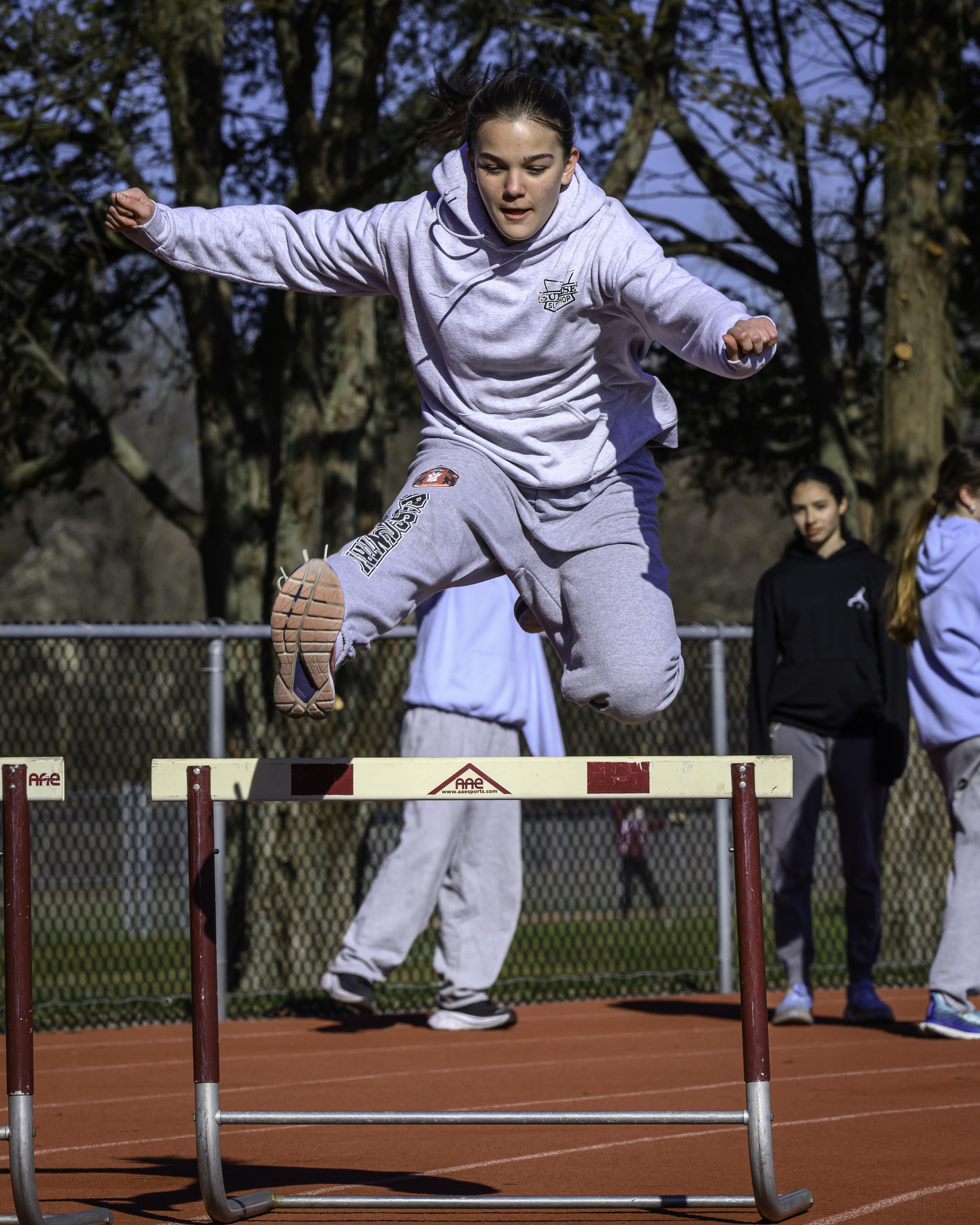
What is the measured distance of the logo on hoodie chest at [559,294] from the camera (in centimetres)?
382

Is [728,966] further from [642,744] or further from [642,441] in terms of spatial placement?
[642,441]

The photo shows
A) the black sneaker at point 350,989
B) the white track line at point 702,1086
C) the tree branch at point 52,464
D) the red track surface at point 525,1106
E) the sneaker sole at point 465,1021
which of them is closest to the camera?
the red track surface at point 525,1106

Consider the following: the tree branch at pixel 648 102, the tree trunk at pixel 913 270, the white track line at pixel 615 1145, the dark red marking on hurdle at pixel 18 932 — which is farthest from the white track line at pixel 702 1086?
the tree branch at pixel 648 102

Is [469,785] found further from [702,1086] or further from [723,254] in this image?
[723,254]

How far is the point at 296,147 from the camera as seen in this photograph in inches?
417

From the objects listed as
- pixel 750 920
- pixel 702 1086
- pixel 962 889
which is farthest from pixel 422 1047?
pixel 750 920

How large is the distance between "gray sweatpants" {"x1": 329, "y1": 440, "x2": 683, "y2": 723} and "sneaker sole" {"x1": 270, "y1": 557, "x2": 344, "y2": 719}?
18cm

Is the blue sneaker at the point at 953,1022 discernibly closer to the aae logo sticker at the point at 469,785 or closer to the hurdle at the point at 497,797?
the hurdle at the point at 497,797

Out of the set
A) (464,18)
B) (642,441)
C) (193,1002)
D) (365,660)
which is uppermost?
(464,18)

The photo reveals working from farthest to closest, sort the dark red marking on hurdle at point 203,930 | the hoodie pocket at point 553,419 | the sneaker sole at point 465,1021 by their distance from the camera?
the sneaker sole at point 465,1021, the hoodie pocket at point 553,419, the dark red marking on hurdle at point 203,930

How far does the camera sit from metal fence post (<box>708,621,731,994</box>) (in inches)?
342

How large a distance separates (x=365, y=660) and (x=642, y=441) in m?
6.25

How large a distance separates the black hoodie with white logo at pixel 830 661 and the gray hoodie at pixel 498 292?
3.29 metres

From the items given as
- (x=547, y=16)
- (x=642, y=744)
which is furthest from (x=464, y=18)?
(x=642, y=744)
